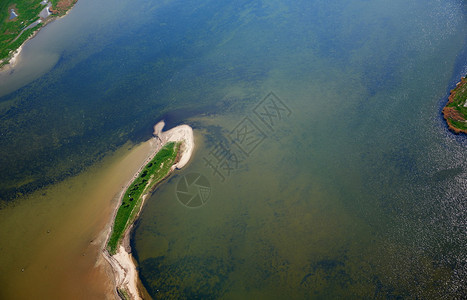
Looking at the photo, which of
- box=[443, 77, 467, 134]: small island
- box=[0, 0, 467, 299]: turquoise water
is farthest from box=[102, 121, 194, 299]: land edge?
box=[443, 77, 467, 134]: small island

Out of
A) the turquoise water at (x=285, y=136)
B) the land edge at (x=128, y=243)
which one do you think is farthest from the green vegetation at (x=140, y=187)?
the turquoise water at (x=285, y=136)

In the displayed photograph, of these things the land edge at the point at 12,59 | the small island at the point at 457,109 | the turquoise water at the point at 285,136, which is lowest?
the small island at the point at 457,109

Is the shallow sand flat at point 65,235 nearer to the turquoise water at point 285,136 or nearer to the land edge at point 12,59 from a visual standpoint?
the turquoise water at point 285,136

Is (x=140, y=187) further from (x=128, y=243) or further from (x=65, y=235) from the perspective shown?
(x=65, y=235)

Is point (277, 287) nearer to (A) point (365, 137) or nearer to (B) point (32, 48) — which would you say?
(A) point (365, 137)

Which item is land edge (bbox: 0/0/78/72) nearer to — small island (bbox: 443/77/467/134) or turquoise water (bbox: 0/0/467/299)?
turquoise water (bbox: 0/0/467/299)

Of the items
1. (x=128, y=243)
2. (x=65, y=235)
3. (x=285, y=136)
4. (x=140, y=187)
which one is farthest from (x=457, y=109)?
(x=65, y=235)

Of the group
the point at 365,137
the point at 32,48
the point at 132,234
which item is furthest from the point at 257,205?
the point at 32,48
